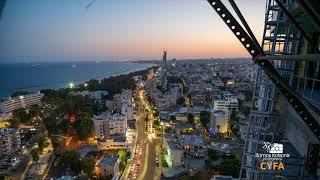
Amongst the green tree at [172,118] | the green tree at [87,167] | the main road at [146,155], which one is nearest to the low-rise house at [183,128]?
the main road at [146,155]

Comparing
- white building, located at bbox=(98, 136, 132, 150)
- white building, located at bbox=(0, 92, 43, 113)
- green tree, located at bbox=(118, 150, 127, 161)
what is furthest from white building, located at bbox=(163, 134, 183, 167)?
white building, located at bbox=(0, 92, 43, 113)

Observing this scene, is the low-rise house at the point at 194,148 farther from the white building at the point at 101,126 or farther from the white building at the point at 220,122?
the white building at the point at 101,126

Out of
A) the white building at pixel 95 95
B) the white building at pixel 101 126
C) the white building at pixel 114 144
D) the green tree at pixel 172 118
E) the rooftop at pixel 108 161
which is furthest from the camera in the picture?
the white building at pixel 95 95

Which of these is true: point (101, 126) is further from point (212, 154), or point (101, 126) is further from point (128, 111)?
point (212, 154)

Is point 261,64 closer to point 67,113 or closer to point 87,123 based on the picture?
point 87,123

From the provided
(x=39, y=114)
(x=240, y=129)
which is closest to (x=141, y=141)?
(x=240, y=129)

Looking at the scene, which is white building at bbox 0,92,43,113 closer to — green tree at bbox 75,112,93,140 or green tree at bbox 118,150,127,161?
green tree at bbox 75,112,93,140

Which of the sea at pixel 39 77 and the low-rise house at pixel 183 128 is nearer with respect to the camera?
the low-rise house at pixel 183 128
